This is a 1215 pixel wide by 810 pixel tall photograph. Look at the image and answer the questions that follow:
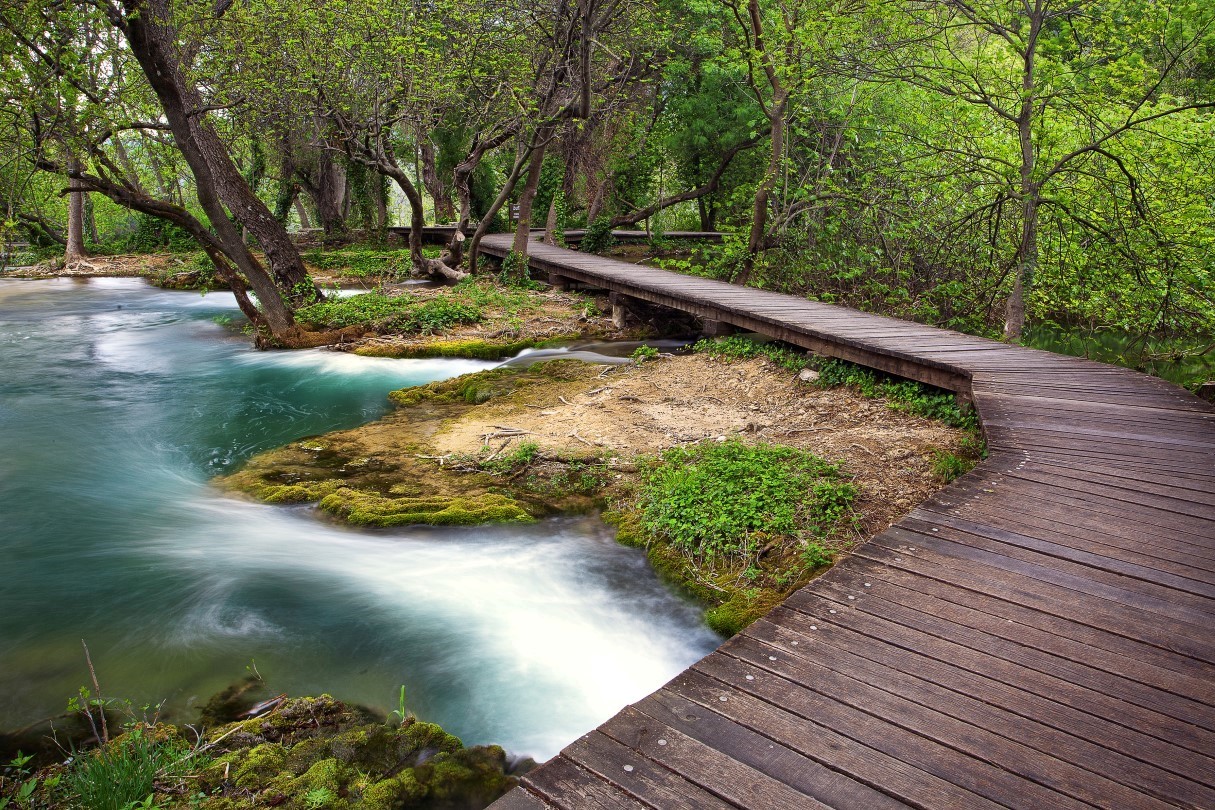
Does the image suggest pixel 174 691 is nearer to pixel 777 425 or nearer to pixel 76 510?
pixel 76 510

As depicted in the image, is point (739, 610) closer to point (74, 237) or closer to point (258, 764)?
point (258, 764)

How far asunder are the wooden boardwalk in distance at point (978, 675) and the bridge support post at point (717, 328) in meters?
5.95

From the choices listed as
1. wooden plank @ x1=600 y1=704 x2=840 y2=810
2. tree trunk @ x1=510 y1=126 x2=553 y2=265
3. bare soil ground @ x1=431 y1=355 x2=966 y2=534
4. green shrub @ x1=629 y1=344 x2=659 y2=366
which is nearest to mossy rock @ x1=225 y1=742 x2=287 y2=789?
wooden plank @ x1=600 y1=704 x2=840 y2=810

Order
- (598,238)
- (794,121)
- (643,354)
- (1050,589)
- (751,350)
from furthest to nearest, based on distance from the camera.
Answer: (598,238) < (794,121) < (643,354) < (751,350) < (1050,589)

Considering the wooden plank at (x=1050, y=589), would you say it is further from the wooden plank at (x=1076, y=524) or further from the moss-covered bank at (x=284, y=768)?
the moss-covered bank at (x=284, y=768)

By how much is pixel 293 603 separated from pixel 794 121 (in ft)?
44.8

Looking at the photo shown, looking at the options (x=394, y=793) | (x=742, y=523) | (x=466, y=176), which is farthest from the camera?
(x=466, y=176)

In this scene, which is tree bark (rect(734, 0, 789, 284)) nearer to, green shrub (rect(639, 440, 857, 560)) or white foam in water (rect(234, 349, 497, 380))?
white foam in water (rect(234, 349, 497, 380))

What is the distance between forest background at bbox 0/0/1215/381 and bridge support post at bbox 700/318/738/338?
2.43m

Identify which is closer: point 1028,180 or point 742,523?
point 742,523

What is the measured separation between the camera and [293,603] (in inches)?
209

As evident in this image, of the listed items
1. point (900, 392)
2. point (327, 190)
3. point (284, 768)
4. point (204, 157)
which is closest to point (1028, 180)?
point (900, 392)

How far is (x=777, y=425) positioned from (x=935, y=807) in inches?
226

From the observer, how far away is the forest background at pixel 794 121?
8.73m
